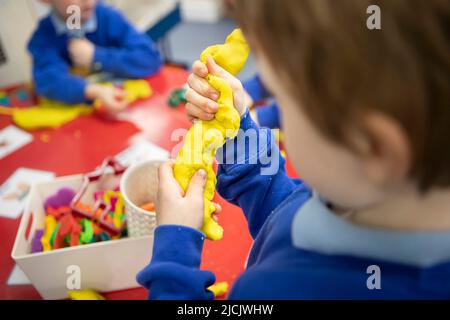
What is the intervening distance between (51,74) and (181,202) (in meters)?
0.73

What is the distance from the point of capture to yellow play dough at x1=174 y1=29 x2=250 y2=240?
50 cm

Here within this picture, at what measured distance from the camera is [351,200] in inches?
13.6

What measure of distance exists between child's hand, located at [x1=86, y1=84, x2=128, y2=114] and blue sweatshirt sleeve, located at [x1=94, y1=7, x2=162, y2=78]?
0.32 feet

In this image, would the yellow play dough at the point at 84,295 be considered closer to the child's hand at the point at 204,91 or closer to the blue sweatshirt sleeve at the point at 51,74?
the child's hand at the point at 204,91

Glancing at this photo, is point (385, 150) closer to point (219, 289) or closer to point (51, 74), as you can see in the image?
point (219, 289)

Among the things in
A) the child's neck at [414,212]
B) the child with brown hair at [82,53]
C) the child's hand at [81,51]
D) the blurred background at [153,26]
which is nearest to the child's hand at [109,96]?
the child with brown hair at [82,53]

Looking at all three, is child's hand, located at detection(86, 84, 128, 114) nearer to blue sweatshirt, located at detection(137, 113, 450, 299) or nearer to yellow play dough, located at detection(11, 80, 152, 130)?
yellow play dough, located at detection(11, 80, 152, 130)

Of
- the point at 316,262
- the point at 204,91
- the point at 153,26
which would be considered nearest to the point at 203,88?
the point at 204,91

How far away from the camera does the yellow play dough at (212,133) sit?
1.65ft

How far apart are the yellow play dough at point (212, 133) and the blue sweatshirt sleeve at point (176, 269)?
4cm

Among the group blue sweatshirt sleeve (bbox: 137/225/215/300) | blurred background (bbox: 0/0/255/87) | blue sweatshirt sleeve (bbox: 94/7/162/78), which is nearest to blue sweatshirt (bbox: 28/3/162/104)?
blue sweatshirt sleeve (bbox: 94/7/162/78)

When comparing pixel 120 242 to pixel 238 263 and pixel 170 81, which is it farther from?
pixel 170 81

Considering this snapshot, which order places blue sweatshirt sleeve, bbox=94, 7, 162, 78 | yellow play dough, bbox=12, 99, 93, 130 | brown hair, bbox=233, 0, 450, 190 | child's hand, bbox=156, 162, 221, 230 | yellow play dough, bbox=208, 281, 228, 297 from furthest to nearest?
blue sweatshirt sleeve, bbox=94, 7, 162, 78
yellow play dough, bbox=12, 99, 93, 130
yellow play dough, bbox=208, 281, 228, 297
child's hand, bbox=156, 162, 221, 230
brown hair, bbox=233, 0, 450, 190

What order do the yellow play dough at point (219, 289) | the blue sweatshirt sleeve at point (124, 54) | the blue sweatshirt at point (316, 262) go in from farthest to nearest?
1. the blue sweatshirt sleeve at point (124, 54)
2. the yellow play dough at point (219, 289)
3. the blue sweatshirt at point (316, 262)
